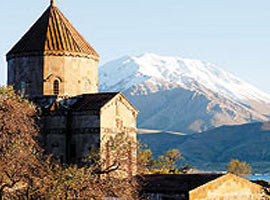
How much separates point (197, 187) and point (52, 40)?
17.1 m

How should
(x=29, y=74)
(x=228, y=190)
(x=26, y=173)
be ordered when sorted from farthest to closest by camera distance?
(x=29, y=74)
(x=228, y=190)
(x=26, y=173)

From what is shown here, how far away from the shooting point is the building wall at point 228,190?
41969 millimetres

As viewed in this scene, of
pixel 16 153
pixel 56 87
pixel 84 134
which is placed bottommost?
pixel 16 153

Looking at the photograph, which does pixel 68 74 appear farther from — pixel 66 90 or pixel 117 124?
pixel 117 124

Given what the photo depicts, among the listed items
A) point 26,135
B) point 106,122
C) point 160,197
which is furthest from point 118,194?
point 106,122

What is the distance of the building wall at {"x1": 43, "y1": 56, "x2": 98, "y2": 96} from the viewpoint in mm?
47219

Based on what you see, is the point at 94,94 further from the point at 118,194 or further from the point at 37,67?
the point at 118,194

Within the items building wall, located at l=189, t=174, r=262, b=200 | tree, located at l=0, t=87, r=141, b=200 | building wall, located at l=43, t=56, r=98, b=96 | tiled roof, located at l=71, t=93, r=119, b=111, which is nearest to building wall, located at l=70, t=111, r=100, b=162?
tiled roof, located at l=71, t=93, r=119, b=111

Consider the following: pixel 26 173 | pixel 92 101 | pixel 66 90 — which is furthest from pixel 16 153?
pixel 66 90

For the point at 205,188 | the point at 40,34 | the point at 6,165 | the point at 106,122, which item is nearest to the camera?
the point at 6,165

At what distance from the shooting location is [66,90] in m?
47.6

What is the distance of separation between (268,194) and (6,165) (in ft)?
88.7

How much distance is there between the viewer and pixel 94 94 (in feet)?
155

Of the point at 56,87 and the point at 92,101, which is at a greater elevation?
the point at 56,87
